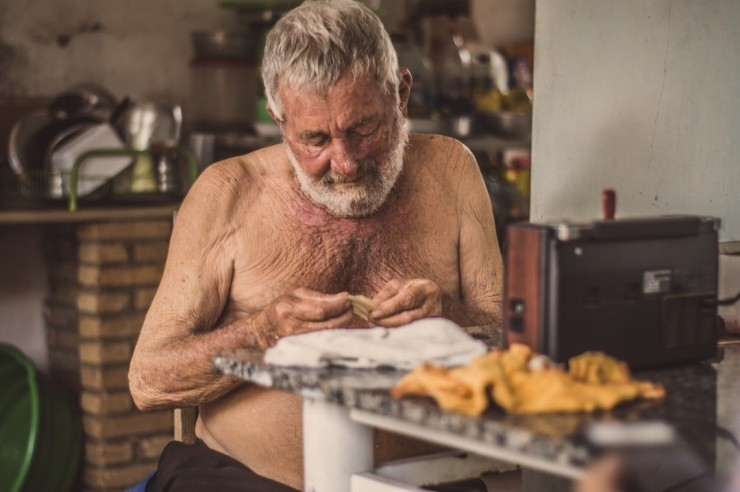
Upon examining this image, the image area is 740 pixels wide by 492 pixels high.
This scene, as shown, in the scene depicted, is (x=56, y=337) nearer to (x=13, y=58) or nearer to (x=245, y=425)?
(x=13, y=58)

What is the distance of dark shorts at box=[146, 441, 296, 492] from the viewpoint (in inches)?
82.0

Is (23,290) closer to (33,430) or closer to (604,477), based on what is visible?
(33,430)

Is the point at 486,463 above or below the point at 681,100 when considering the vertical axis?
below

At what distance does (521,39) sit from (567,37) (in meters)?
3.57

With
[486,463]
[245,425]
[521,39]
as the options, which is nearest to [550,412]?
[486,463]

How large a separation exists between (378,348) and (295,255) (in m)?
0.74

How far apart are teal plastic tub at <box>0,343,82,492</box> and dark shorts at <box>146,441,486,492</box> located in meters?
1.77

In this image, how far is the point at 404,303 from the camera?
1.93 meters

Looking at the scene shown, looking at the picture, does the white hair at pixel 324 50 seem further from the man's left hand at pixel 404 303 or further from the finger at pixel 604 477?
the finger at pixel 604 477

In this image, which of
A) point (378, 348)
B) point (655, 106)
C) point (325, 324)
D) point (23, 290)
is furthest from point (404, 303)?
point (23, 290)

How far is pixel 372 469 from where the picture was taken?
1.68 m

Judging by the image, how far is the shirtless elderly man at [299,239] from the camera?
7.06 feet

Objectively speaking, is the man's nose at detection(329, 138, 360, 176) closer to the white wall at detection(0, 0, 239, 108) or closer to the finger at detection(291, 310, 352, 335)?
the finger at detection(291, 310, 352, 335)

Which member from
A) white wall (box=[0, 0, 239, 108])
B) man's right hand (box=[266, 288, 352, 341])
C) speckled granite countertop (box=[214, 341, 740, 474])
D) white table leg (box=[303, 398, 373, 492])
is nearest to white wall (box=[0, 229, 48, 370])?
white wall (box=[0, 0, 239, 108])
